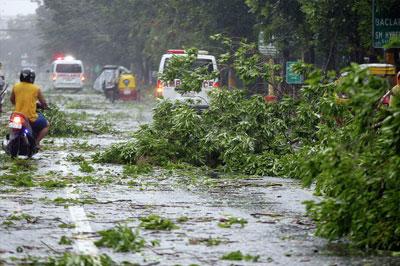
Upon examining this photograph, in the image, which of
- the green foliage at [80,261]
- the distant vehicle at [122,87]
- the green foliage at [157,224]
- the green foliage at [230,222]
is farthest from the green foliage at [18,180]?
the distant vehicle at [122,87]

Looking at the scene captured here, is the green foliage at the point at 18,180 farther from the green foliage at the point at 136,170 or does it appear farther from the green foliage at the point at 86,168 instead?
the green foliage at the point at 136,170

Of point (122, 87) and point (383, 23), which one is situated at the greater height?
point (383, 23)

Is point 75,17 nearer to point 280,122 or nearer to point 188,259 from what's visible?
point 280,122

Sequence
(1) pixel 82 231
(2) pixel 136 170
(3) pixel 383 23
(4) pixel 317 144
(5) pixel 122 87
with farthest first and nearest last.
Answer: (5) pixel 122 87 → (3) pixel 383 23 → (2) pixel 136 170 → (4) pixel 317 144 → (1) pixel 82 231

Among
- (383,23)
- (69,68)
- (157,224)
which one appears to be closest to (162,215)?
(157,224)

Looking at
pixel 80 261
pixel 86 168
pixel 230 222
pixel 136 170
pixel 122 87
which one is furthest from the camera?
pixel 122 87

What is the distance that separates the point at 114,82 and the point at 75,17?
26549 millimetres

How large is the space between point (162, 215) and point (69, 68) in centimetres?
6786

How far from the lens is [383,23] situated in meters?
24.6

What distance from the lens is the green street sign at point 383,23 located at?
961 inches

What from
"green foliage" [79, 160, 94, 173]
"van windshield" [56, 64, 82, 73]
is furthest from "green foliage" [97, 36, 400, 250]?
"van windshield" [56, 64, 82, 73]

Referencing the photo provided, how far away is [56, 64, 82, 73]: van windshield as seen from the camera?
78.8 metres

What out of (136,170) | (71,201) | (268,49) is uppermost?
(268,49)

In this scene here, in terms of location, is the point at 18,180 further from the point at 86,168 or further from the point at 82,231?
the point at 82,231
